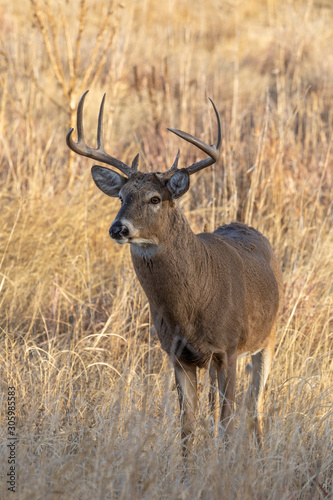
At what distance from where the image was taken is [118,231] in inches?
148

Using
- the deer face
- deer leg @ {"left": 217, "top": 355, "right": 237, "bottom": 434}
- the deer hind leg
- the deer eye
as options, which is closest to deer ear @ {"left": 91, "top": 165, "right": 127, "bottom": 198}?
the deer face

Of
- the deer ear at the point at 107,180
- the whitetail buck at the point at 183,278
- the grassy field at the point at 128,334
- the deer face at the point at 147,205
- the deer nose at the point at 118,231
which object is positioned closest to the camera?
the grassy field at the point at 128,334

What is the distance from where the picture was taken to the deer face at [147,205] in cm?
387

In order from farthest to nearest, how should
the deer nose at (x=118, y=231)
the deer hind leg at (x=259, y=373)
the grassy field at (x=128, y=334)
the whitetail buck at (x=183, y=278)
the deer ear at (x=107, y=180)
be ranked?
the deer hind leg at (x=259, y=373), the deer ear at (x=107, y=180), the whitetail buck at (x=183, y=278), the deer nose at (x=118, y=231), the grassy field at (x=128, y=334)

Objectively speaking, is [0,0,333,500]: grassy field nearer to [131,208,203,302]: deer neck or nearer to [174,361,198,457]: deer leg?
[174,361,198,457]: deer leg

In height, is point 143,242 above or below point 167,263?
above

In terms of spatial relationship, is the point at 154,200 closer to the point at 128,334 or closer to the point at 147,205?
the point at 147,205

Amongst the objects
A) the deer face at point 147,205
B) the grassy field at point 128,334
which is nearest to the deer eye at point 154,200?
the deer face at point 147,205

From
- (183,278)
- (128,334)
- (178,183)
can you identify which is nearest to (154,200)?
(178,183)

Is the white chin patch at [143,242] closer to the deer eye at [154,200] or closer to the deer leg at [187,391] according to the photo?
the deer eye at [154,200]

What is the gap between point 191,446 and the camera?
12.7 ft

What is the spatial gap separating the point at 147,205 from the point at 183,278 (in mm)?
483

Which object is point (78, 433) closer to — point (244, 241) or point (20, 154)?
point (244, 241)

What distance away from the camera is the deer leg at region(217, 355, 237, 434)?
165 inches
